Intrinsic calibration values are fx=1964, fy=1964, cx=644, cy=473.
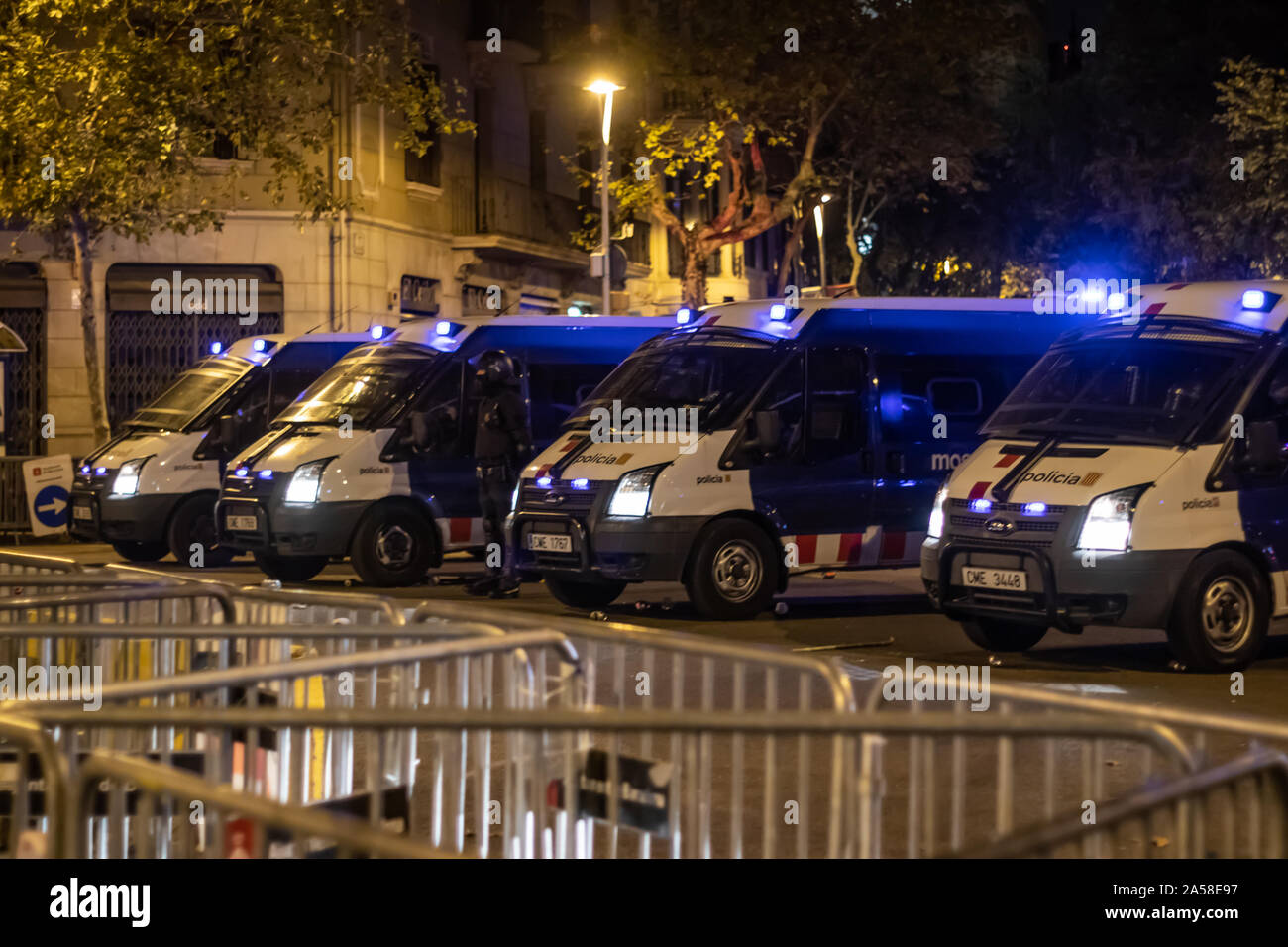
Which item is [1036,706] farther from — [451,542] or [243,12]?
[243,12]

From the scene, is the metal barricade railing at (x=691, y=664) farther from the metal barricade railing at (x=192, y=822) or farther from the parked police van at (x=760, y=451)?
the parked police van at (x=760, y=451)

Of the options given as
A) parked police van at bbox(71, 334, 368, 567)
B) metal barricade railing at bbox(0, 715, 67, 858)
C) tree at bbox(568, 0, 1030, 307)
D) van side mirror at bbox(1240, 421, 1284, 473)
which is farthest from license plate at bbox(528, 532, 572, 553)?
tree at bbox(568, 0, 1030, 307)

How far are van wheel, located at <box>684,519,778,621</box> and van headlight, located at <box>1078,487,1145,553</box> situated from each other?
3614mm

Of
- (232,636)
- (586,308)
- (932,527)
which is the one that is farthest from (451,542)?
(586,308)

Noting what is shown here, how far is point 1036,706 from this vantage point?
4.51 metres

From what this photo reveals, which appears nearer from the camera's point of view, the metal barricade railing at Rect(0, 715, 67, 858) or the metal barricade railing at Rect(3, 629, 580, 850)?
the metal barricade railing at Rect(0, 715, 67, 858)

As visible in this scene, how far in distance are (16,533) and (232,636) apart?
1890 cm

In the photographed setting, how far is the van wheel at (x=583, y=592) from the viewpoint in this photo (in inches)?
Result: 580

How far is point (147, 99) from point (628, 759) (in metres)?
20.5

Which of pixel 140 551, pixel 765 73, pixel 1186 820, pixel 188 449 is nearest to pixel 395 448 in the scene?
pixel 188 449

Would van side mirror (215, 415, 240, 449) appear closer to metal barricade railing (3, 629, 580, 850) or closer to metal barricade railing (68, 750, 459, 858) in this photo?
metal barricade railing (3, 629, 580, 850)

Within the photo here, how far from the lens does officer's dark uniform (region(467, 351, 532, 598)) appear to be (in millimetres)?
15477

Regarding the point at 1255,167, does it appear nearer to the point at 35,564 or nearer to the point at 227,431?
the point at 227,431

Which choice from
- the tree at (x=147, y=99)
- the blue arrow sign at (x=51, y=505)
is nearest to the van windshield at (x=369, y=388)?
the blue arrow sign at (x=51, y=505)
